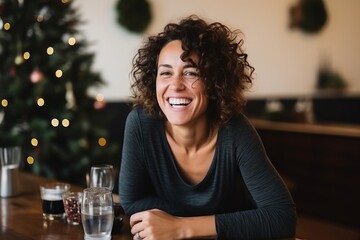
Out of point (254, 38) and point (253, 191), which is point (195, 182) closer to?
point (253, 191)

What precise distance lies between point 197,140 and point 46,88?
1.95 metres

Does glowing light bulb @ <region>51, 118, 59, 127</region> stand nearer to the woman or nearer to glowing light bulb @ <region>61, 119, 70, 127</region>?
glowing light bulb @ <region>61, 119, 70, 127</region>

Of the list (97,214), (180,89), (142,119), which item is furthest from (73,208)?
(180,89)

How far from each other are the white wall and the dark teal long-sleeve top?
2.73 meters

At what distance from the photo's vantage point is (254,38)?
595 cm

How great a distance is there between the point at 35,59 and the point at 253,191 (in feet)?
7.60

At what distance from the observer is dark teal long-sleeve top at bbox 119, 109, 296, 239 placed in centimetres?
146

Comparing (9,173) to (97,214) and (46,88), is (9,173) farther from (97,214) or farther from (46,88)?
(46,88)

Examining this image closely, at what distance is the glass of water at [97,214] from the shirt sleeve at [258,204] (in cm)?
31

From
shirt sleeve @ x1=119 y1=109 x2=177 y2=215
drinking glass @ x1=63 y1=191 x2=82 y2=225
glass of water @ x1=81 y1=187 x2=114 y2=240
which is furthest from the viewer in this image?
shirt sleeve @ x1=119 y1=109 x2=177 y2=215

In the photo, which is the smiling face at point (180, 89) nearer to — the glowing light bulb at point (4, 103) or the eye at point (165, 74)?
the eye at point (165, 74)

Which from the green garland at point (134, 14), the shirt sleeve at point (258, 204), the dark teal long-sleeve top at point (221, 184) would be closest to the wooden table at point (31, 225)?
the dark teal long-sleeve top at point (221, 184)

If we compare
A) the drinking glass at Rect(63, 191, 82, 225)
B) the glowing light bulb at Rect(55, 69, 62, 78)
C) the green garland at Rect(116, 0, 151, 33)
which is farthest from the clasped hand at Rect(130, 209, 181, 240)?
the green garland at Rect(116, 0, 151, 33)

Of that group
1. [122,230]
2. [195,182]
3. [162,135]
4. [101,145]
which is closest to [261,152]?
[195,182]
